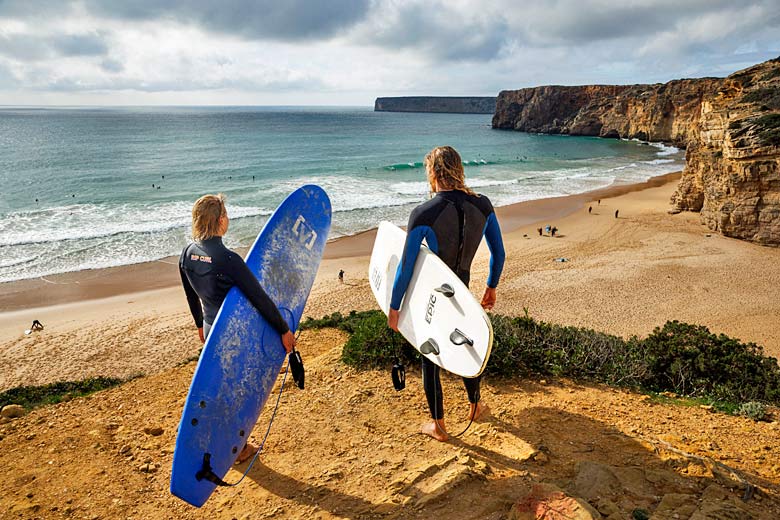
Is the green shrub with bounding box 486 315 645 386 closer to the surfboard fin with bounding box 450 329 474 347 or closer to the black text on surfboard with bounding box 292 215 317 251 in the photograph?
the surfboard fin with bounding box 450 329 474 347

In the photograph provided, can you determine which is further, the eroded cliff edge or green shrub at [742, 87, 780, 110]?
green shrub at [742, 87, 780, 110]

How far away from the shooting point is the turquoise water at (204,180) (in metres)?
17.8

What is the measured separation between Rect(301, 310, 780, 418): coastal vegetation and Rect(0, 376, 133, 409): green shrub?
3158 millimetres

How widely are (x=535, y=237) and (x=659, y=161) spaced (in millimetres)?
32278

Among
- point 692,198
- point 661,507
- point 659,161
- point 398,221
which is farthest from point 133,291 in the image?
point 659,161

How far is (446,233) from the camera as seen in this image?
3170 mm

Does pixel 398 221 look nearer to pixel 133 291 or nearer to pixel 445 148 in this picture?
pixel 133 291

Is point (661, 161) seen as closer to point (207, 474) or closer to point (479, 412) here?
point (479, 412)

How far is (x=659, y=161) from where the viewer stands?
43.3 m

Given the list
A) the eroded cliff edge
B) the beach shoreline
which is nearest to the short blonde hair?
the beach shoreline

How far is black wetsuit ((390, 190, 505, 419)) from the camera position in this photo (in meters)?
3.11

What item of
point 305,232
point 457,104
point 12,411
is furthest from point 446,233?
point 457,104

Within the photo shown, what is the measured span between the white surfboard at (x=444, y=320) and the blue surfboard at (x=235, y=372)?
3.42ft

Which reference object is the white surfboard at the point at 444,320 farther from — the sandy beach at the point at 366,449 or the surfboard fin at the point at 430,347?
the sandy beach at the point at 366,449
